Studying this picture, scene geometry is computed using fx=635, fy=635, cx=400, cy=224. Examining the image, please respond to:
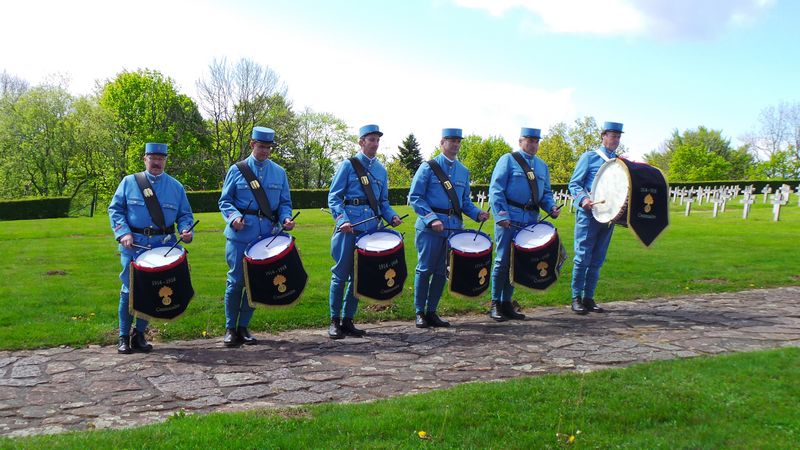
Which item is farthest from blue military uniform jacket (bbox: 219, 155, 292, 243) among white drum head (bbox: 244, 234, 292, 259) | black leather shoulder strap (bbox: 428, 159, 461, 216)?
black leather shoulder strap (bbox: 428, 159, 461, 216)

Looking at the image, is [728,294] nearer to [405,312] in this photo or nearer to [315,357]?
[405,312]

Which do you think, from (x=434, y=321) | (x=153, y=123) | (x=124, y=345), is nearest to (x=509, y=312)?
(x=434, y=321)

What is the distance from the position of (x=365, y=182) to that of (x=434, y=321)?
1.90 meters

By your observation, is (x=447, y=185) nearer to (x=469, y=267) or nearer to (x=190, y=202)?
(x=469, y=267)

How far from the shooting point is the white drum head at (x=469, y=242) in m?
7.17

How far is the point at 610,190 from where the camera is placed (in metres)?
7.68

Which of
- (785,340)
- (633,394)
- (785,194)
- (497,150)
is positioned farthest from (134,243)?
(497,150)

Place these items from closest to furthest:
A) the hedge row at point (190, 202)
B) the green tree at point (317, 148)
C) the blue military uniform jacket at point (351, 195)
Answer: the blue military uniform jacket at point (351, 195) → the hedge row at point (190, 202) → the green tree at point (317, 148)

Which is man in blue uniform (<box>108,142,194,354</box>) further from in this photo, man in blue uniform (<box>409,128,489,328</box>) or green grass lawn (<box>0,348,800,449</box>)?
man in blue uniform (<box>409,128,489,328</box>)

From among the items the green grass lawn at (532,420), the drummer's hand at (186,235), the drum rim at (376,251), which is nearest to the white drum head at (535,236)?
the drum rim at (376,251)

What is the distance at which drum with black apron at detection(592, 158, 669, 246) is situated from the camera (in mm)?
7246

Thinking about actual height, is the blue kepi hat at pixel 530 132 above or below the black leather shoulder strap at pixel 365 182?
above

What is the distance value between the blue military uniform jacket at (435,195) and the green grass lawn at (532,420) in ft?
8.81

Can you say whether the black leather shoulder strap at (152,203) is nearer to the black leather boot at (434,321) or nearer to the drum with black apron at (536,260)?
the black leather boot at (434,321)
